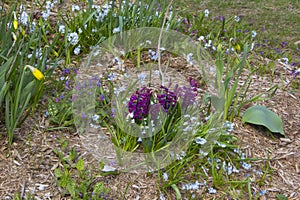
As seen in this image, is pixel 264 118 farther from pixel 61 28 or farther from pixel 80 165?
pixel 61 28

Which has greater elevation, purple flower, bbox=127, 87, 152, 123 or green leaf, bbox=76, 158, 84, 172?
purple flower, bbox=127, 87, 152, 123

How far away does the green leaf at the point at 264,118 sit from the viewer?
9.75 feet

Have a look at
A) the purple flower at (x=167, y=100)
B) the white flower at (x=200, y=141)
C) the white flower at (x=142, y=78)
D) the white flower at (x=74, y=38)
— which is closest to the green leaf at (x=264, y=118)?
the white flower at (x=200, y=141)

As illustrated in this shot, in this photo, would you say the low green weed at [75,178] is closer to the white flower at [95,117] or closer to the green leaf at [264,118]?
the white flower at [95,117]

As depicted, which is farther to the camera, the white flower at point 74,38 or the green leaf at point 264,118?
the white flower at point 74,38

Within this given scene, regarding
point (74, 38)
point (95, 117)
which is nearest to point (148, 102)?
point (95, 117)

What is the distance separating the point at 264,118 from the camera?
9.82 feet

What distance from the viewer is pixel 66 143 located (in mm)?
2594

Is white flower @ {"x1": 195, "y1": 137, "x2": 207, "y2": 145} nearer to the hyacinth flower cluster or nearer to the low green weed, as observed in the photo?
the hyacinth flower cluster

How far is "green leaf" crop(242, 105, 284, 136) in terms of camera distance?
9.75 feet

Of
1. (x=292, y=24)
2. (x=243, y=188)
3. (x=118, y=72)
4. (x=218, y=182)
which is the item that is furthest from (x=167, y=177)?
(x=292, y=24)

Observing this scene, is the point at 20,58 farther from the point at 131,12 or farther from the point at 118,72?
the point at 131,12

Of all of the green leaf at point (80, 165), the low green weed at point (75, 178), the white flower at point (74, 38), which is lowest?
the low green weed at point (75, 178)

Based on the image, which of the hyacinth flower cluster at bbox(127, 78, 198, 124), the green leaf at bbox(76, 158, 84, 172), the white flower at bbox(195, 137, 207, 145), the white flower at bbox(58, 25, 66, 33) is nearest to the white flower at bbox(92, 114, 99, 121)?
the hyacinth flower cluster at bbox(127, 78, 198, 124)
